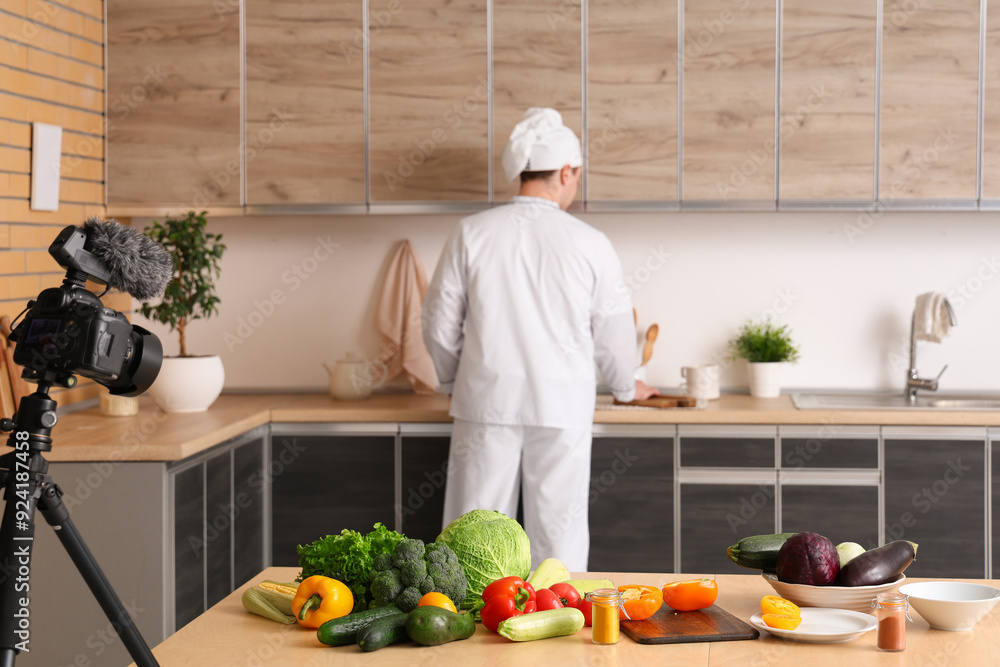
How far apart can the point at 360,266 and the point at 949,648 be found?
2.97 m

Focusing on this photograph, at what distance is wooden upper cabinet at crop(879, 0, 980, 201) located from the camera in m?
3.33

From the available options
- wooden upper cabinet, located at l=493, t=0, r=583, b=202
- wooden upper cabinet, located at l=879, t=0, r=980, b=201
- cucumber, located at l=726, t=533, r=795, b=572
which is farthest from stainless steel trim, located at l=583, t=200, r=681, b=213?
cucumber, located at l=726, t=533, r=795, b=572

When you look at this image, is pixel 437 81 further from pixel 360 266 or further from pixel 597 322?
pixel 597 322

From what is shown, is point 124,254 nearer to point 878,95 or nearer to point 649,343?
point 649,343

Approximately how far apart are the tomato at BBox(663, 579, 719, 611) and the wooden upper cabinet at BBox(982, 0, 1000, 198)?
100 inches

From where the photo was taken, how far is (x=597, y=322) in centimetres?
302

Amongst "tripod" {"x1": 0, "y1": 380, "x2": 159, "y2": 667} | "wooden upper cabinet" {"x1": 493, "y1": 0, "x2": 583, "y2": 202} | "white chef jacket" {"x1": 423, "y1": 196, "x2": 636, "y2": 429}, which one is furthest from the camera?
"wooden upper cabinet" {"x1": 493, "y1": 0, "x2": 583, "y2": 202}

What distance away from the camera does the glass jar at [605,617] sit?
52.3 inches

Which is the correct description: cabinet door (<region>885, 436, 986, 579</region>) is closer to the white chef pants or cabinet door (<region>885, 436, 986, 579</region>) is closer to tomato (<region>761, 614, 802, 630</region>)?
the white chef pants

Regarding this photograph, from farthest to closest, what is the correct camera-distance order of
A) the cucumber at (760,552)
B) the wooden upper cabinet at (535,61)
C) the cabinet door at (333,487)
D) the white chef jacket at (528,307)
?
1. the wooden upper cabinet at (535,61)
2. the cabinet door at (333,487)
3. the white chef jacket at (528,307)
4. the cucumber at (760,552)

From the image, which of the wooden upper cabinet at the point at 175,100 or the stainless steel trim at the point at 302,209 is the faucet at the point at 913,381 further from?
the wooden upper cabinet at the point at 175,100

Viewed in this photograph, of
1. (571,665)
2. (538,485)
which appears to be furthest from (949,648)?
(538,485)

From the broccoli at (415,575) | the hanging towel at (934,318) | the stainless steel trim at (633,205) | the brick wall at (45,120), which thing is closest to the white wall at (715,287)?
the hanging towel at (934,318)

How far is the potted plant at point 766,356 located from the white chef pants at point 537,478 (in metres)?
0.97
